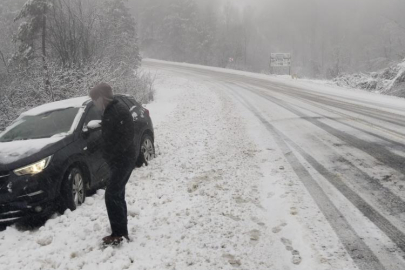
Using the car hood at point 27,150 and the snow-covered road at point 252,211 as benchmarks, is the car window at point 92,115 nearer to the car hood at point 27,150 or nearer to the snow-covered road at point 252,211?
the car hood at point 27,150

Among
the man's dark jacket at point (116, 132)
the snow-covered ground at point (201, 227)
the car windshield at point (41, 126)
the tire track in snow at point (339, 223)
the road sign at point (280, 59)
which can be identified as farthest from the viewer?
the road sign at point (280, 59)

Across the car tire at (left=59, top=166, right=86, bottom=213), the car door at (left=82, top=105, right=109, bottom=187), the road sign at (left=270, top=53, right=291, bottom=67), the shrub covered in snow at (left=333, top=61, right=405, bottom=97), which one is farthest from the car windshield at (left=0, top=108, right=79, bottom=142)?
the road sign at (left=270, top=53, right=291, bottom=67)

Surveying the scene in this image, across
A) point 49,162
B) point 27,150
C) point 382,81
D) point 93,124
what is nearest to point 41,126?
point 27,150

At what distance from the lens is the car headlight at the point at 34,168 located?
452 centimetres

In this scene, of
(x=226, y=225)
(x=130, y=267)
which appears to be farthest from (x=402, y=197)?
(x=130, y=267)

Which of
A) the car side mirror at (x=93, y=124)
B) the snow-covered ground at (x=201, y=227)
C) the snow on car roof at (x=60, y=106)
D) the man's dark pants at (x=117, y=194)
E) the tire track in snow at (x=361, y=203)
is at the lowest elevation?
the snow-covered ground at (x=201, y=227)

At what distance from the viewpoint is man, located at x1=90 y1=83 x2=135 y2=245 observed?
382 centimetres

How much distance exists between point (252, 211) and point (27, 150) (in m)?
3.54

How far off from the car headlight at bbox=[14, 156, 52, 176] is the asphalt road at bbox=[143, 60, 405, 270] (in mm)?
4166

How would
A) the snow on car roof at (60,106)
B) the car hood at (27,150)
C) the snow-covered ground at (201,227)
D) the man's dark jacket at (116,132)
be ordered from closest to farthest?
1. the snow-covered ground at (201,227)
2. the man's dark jacket at (116,132)
3. the car hood at (27,150)
4. the snow on car roof at (60,106)

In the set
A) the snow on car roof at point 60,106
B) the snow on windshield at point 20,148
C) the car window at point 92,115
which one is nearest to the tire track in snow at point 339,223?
the car window at point 92,115

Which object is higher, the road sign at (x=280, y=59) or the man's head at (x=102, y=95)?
the road sign at (x=280, y=59)

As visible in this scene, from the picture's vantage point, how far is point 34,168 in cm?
460

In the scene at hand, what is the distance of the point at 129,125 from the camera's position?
3.90 metres
